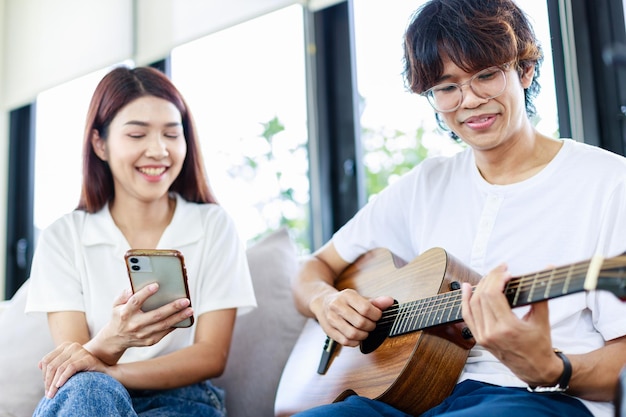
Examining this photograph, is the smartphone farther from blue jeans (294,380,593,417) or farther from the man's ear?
the man's ear

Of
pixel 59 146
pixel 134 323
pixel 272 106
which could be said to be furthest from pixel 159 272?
pixel 59 146

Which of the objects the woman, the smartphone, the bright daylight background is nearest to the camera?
the smartphone

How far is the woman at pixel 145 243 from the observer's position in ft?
5.65

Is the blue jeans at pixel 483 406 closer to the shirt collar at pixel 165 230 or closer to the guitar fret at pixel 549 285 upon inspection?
the guitar fret at pixel 549 285

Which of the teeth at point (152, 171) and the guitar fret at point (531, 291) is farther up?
the teeth at point (152, 171)

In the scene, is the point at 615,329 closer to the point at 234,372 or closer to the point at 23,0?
the point at 234,372

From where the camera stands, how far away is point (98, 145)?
198cm

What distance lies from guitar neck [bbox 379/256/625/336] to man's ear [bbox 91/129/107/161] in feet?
3.11

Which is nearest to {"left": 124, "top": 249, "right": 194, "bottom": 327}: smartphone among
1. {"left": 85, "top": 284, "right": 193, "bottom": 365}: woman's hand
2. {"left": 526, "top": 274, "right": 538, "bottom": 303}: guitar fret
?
{"left": 85, "top": 284, "right": 193, "bottom": 365}: woman's hand

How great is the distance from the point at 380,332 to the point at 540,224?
410 mm

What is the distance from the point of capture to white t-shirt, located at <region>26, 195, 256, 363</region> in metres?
1.82

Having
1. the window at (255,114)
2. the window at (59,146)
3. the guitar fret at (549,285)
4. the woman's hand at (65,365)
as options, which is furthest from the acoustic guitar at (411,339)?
the window at (59,146)

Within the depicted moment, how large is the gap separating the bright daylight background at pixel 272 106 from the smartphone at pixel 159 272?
143cm

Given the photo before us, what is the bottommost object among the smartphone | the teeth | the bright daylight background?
the smartphone
